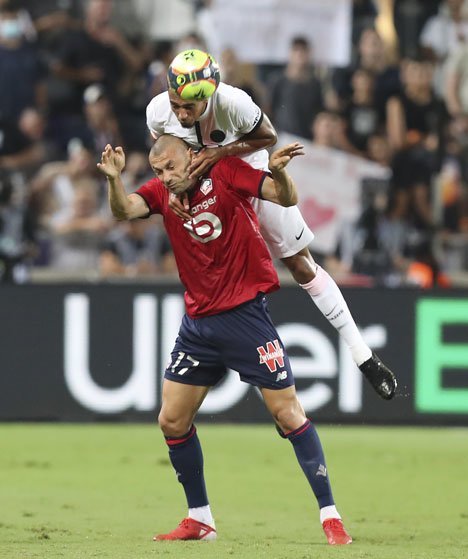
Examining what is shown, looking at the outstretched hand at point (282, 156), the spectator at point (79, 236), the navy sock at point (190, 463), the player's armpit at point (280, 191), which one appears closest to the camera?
the outstretched hand at point (282, 156)

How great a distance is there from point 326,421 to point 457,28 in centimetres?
569

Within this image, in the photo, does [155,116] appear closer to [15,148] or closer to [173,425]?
[173,425]

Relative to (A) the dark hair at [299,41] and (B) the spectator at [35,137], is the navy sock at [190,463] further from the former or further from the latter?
(A) the dark hair at [299,41]

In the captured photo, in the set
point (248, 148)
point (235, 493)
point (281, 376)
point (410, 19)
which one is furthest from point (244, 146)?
point (410, 19)

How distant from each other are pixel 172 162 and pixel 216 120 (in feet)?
1.47

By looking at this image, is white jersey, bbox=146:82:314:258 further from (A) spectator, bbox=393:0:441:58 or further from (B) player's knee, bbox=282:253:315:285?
(A) spectator, bbox=393:0:441:58

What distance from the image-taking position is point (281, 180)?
622 centimetres

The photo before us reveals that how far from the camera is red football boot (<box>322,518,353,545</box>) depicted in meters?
6.65

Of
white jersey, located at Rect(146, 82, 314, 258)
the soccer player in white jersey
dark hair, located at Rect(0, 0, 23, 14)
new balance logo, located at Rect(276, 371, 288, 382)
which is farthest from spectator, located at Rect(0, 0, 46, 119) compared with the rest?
new balance logo, located at Rect(276, 371, 288, 382)

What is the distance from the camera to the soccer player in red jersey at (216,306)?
6609 mm

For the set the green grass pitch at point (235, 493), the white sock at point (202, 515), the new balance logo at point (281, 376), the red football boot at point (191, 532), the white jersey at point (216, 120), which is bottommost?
the green grass pitch at point (235, 493)

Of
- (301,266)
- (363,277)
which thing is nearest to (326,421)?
(363,277)

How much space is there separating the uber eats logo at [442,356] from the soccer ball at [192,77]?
20.1 ft

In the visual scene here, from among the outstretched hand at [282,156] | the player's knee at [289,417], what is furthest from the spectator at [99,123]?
the outstretched hand at [282,156]
